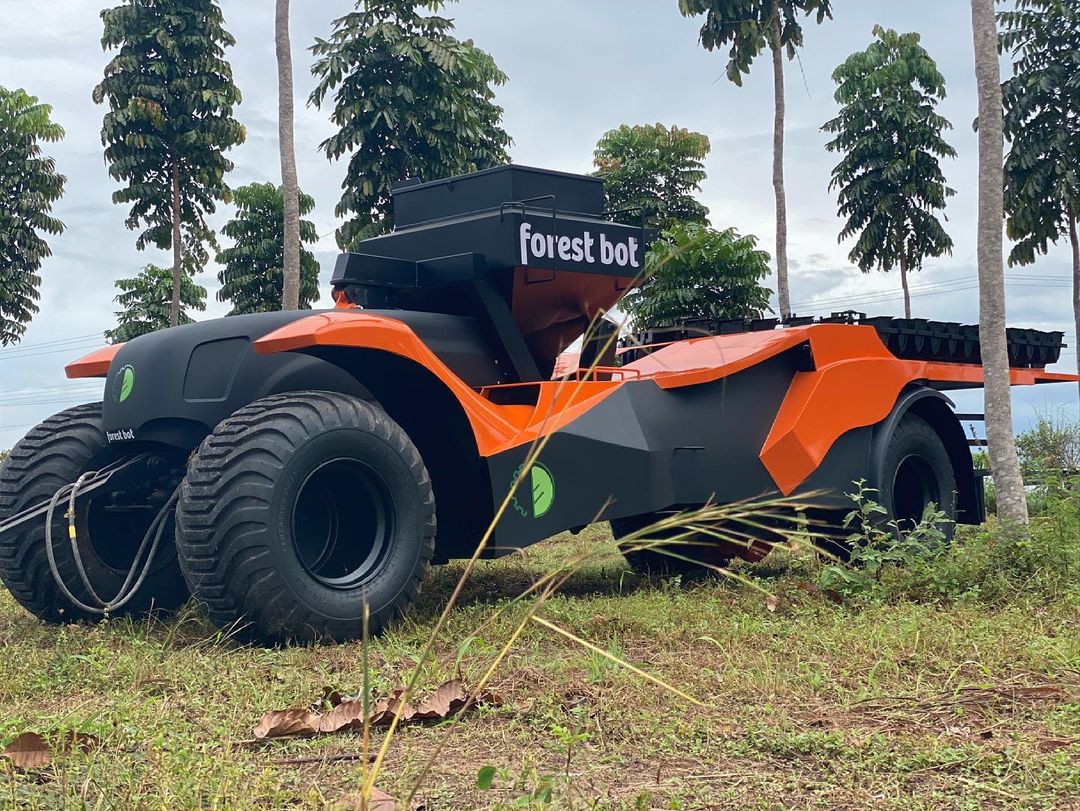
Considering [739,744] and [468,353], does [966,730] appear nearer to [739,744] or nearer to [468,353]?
[739,744]

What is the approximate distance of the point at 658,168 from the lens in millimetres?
37219

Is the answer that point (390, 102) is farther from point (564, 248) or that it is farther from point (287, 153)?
point (564, 248)

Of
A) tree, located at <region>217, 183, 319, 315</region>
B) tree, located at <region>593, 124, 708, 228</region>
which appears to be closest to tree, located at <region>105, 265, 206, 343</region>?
tree, located at <region>217, 183, 319, 315</region>

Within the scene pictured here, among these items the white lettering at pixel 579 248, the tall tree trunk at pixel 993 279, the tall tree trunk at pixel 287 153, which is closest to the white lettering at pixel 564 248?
the white lettering at pixel 579 248

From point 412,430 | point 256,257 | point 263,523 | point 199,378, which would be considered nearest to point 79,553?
point 199,378

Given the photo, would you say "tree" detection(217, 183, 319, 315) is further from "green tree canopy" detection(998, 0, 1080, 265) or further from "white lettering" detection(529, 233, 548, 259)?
"white lettering" detection(529, 233, 548, 259)

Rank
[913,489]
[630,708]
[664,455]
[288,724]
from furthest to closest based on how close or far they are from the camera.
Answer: [913,489] → [664,455] → [630,708] → [288,724]

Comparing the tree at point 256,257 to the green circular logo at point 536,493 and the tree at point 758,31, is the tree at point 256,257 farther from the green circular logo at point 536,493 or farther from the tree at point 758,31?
the green circular logo at point 536,493

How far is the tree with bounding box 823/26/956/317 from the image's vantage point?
2858cm

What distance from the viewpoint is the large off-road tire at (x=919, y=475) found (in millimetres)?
7969

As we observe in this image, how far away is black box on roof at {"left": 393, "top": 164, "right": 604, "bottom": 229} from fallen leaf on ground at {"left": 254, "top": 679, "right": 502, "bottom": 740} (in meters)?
3.43

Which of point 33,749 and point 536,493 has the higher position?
point 536,493

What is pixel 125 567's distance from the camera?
6.36 metres

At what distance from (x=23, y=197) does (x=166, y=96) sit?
7.98m
